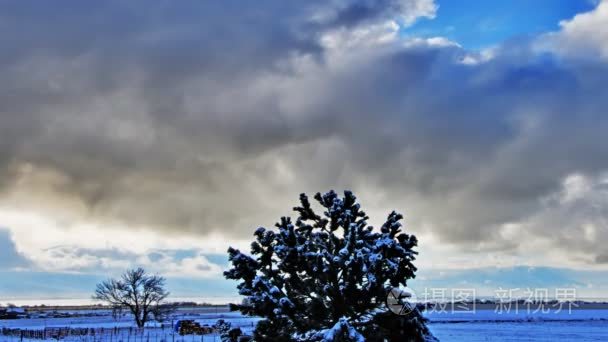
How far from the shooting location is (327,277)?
11828 mm

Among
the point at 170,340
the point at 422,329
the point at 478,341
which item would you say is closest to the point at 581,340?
the point at 478,341

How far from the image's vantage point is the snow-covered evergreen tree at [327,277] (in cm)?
1155

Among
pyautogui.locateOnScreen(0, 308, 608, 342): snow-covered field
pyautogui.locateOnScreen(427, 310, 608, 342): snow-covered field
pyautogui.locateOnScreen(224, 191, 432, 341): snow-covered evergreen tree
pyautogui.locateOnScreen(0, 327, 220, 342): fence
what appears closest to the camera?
pyautogui.locateOnScreen(224, 191, 432, 341): snow-covered evergreen tree

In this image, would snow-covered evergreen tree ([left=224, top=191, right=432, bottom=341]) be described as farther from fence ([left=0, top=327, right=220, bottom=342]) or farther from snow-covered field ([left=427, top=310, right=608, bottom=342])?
snow-covered field ([left=427, top=310, right=608, bottom=342])

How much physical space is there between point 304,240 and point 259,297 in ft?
5.27

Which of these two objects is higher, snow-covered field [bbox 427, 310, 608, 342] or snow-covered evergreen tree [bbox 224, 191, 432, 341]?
snow-covered evergreen tree [bbox 224, 191, 432, 341]

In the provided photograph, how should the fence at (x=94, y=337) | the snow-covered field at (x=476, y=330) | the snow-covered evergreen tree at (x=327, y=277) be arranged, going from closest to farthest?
the snow-covered evergreen tree at (x=327, y=277) → the fence at (x=94, y=337) → the snow-covered field at (x=476, y=330)

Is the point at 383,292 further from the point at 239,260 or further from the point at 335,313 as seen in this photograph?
the point at 239,260

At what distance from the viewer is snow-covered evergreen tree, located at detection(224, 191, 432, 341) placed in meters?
11.6

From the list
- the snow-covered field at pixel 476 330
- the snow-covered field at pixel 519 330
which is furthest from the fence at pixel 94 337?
the snow-covered field at pixel 519 330

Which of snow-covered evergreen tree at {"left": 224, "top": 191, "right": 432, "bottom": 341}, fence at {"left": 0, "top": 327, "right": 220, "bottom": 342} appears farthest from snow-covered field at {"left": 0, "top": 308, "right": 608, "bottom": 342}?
snow-covered evergreen tree at {"left": 224, "top": 191, "right": 432, "bottom": 341}

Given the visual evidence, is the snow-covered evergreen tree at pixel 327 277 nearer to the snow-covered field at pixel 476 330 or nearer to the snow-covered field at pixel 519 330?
the snow-covered field at pixel 476 330

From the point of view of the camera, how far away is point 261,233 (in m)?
12.2

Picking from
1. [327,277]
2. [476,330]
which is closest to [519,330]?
[476,330]
